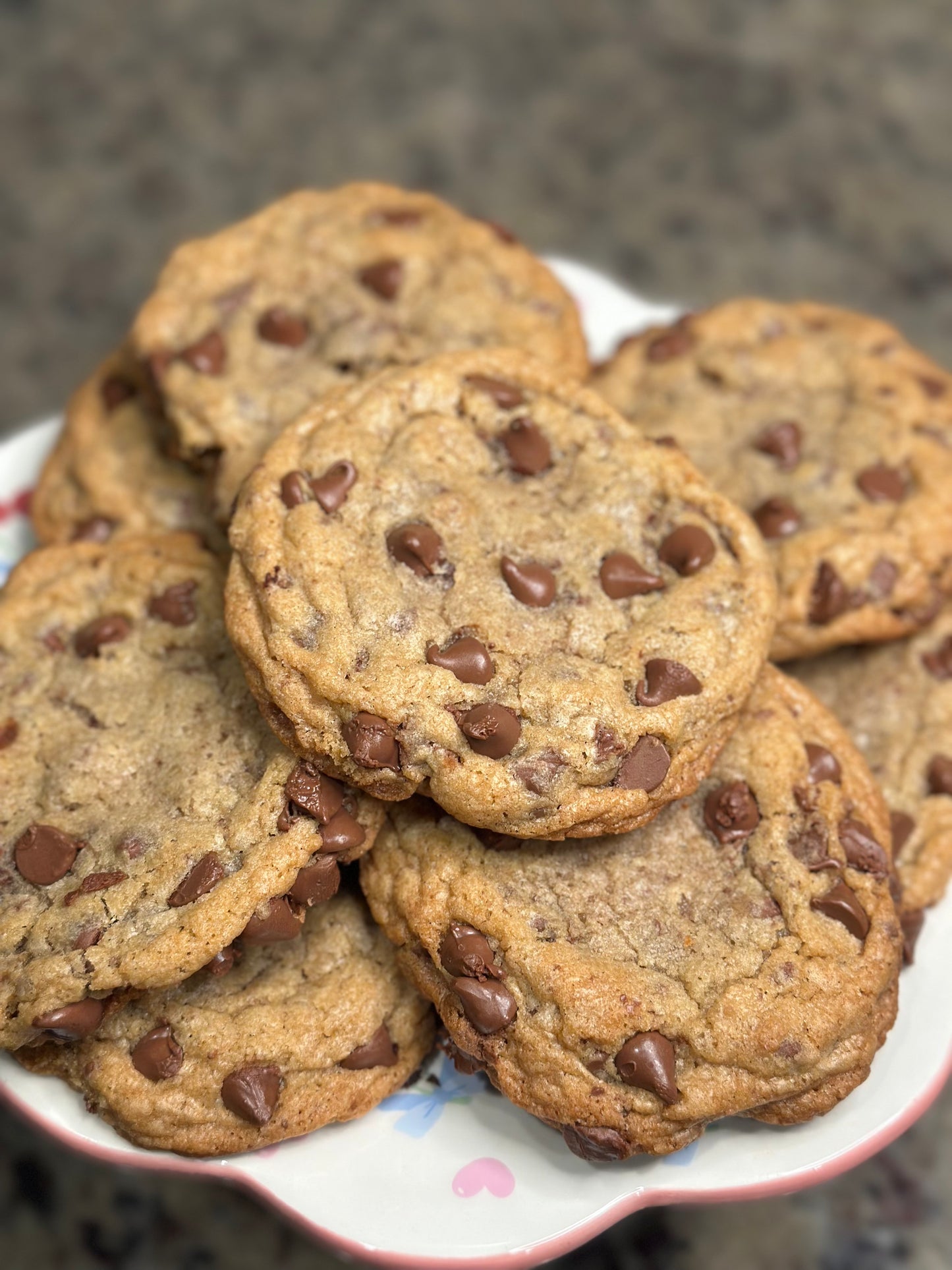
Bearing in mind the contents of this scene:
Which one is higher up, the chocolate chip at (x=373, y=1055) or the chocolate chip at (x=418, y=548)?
the chocolate chip at (x=418, y=548)

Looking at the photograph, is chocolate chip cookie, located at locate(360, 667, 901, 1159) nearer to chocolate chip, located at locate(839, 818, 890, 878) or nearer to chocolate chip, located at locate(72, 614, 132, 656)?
chocolate chip, located at locate(839, 818, 890, 878)

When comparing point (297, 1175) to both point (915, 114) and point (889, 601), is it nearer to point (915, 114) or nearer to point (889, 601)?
point (889, 601)

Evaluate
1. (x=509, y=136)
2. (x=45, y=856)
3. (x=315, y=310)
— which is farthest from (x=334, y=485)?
(x=509, y=136)

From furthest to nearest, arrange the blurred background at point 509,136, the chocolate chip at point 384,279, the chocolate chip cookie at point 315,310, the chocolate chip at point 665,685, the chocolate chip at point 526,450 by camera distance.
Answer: the blurred background at point 509,136 < the chocolate chip at point 384,279 < the chocolate chip cookie at point 315,310 < the chocolate chip at point 526,450 < the chocolate chip at point 665,685

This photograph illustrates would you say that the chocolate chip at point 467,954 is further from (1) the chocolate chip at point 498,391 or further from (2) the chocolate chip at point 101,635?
(1) the chocolate chip at point 498,391

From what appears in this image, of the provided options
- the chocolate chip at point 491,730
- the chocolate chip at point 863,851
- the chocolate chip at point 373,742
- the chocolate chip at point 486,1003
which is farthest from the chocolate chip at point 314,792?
the chocolate chip at point 863,851

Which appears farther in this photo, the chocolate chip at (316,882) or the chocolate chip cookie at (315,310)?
the chocolate chip cookie at (315,310)
